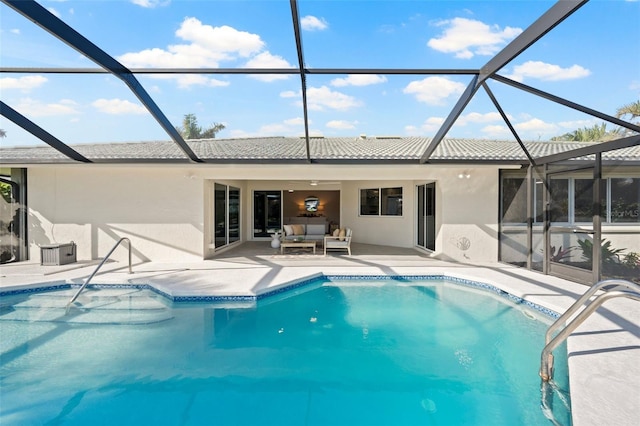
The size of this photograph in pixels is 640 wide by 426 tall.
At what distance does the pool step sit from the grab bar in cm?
556

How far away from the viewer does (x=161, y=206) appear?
9812mm

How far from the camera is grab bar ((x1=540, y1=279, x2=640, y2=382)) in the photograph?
2.71 meters

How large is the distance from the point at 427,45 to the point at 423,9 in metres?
0.69

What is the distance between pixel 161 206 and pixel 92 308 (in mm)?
3958

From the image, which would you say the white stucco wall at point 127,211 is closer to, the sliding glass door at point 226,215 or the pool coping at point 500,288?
the pool coping at point 500,288

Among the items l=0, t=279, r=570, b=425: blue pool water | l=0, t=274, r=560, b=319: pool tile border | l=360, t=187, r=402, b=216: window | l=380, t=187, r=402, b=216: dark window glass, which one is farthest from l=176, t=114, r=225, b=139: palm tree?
l=0, t=279, r=570, b=425: blue pool water

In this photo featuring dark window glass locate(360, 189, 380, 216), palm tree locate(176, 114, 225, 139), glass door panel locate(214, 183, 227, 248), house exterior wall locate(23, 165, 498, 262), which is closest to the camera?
house exterior wall locate(23, 165, 498, 262)

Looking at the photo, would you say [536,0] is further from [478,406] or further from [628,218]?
[478,406]

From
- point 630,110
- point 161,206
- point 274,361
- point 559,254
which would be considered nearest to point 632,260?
point 559,254

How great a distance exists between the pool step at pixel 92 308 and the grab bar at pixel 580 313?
5556 millimetres

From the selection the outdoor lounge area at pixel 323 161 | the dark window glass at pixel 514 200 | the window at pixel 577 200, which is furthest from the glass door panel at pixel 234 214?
the window at pixel 577 200

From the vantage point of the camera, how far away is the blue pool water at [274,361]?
3.46 m

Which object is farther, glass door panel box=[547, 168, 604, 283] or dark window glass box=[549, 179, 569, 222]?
dark window glass box=[549, 179, 569, 222]

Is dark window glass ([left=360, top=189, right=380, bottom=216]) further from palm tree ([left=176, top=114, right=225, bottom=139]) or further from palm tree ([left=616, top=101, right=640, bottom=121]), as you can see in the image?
palm tree ([left=176, top=114, right=225, bottom=139])
